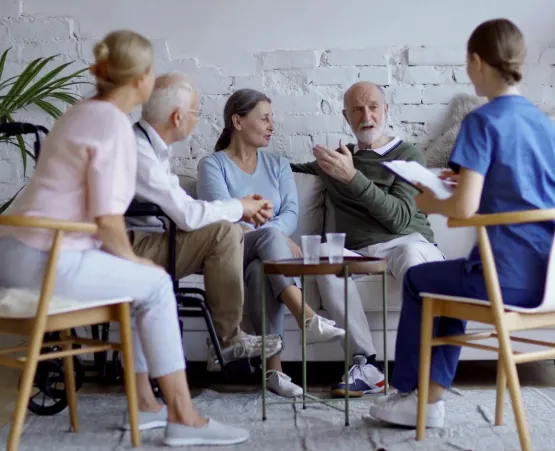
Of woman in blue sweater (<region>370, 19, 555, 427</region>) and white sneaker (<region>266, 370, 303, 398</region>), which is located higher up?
woman in blue sweater (<region>370, 19, 555, 427</region>)

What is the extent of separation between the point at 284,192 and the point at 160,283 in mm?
1480

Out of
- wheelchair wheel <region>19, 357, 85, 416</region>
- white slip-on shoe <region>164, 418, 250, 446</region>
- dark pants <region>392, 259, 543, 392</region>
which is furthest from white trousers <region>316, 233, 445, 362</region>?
wheelchair wheel <region>19, 357, 85, 416</region>

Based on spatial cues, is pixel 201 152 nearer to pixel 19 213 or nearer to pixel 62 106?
pixel 62 106

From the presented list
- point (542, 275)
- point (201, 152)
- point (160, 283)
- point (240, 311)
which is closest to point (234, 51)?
point (201, 152)

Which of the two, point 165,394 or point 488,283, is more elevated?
point 488,283

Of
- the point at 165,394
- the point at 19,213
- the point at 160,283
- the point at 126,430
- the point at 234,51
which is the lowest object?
the point at 126,430

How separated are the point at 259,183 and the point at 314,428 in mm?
1344

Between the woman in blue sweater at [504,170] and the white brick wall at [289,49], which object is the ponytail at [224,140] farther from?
the woman in blue sweater at [504,170]

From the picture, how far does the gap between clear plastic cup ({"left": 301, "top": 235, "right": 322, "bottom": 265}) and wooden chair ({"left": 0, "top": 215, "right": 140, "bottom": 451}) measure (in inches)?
25.4

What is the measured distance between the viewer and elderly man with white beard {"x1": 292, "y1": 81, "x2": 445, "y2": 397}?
10.8 feet

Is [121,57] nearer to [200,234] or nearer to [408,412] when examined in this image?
[200,234]

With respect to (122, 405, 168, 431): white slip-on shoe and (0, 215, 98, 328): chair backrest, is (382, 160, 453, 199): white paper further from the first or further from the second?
(122, 405, 168, 431): white slip-on shoe

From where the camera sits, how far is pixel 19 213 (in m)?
2.25

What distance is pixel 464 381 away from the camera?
3.54 meters
